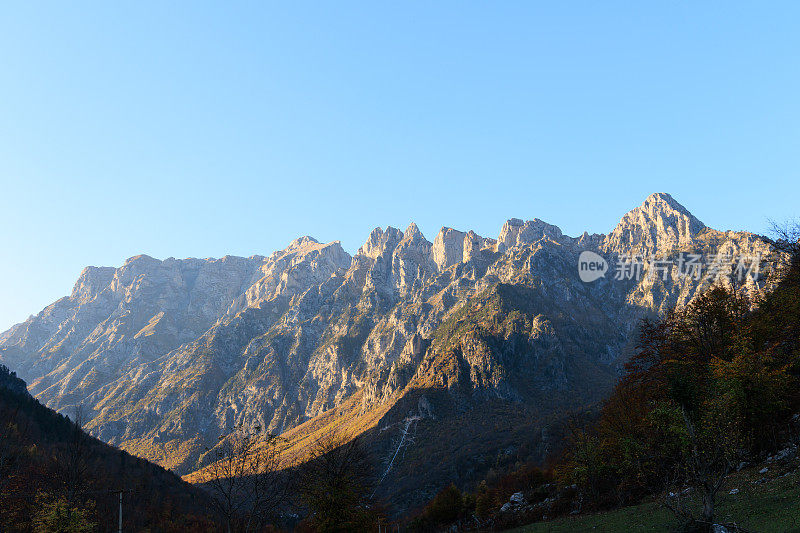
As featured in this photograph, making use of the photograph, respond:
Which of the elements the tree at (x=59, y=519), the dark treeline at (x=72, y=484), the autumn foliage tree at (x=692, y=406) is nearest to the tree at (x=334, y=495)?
the tree at (x=59, y=519)

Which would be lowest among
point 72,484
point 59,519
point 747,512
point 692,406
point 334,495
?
A: point 747,512

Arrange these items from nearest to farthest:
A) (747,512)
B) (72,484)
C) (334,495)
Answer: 1. (747,512)
2. (334,495)
3. (72,484)

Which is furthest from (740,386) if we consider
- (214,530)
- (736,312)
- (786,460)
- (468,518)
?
(214,530)

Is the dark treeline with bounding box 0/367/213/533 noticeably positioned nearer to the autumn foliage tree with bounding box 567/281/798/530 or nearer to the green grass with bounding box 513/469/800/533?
the green grass with bounding box 513/469/800/533

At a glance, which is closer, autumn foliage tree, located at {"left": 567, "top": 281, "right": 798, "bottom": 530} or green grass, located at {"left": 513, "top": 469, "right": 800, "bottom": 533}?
green grass, located at {"left": 513, "top": 469, "right": 800, "bottom": 533}

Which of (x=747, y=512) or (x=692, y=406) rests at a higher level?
(x=692, y=406)

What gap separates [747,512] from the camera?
28438 mm

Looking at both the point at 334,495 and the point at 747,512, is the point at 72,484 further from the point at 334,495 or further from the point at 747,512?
the point at 747,512

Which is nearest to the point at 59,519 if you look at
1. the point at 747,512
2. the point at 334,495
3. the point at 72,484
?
the point at 72,484

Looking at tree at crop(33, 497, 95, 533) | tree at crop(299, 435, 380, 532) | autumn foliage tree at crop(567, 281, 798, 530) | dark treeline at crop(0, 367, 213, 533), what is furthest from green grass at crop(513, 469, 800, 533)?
dark treeline at crop(0, 367, 213, 533)

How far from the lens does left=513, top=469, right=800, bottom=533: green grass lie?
2527 centimetres

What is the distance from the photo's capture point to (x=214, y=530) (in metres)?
94.0

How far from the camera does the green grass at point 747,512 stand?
2527cm

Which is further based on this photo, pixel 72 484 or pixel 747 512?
pixel 72 484
